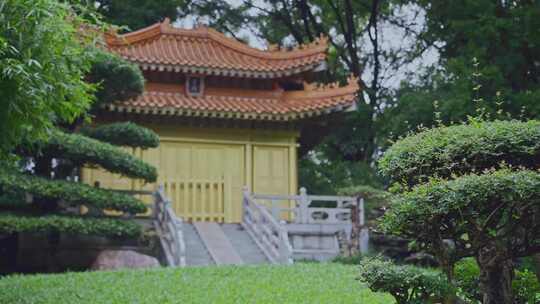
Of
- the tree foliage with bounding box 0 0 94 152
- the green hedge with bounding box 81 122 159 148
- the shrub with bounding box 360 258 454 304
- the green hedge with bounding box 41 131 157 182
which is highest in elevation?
the tree foliage with bounding box 0 0 94 152

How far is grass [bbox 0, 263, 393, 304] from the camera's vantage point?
9.59 metres

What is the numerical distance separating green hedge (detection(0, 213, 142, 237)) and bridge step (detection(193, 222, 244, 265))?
56.5 inches

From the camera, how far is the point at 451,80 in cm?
2017

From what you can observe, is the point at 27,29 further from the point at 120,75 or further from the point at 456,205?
the point at 120,75

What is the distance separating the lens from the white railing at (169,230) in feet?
45.3

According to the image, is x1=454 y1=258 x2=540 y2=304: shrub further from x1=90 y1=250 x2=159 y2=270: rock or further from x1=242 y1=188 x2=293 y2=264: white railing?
x1=90 y1=250 x2=159 y2=270: rock

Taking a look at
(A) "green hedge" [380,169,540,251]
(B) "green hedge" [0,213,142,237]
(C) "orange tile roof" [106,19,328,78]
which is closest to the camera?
(A) "green hedge" [380,169,540,251]

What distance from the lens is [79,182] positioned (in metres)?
14.5

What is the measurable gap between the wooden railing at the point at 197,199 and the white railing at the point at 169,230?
127cm

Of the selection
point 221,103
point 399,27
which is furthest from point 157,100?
point 399,27

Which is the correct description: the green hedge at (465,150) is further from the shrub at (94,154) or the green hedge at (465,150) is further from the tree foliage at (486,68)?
the tree foliage at (486,68)

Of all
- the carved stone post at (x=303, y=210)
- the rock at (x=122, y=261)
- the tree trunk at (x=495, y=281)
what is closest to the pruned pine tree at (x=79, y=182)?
the rock at (x=122, y=261)

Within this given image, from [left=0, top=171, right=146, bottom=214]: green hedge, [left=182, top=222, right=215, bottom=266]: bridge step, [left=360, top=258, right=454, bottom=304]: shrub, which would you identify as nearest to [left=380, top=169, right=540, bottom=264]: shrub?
[left=360, top=258, right=454, bottom=304]: shrub

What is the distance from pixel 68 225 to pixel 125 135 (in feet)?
7.14
